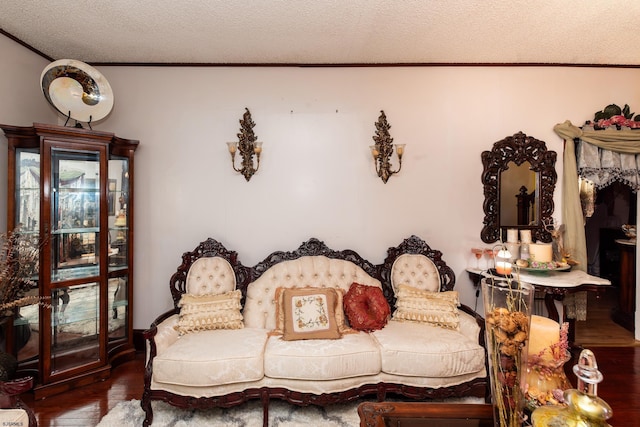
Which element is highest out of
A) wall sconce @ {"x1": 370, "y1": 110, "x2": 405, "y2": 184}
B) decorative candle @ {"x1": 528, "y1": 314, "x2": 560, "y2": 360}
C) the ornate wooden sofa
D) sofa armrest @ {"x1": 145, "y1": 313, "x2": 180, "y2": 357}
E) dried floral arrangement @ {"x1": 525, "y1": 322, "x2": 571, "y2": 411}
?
wall sconce @ {"x1": 370, "y1": 110, "x2": 405, "y2": 184}

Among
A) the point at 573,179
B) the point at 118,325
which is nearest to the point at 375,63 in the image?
the point at 573,179

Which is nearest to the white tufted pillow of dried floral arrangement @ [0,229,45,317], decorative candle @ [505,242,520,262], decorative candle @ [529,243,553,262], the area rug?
the area rug

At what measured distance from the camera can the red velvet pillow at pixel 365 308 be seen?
254cm

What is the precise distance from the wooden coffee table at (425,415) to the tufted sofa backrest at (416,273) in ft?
4.51

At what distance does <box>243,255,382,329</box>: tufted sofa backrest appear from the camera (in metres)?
2.78

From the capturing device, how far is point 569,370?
2867 millimetres

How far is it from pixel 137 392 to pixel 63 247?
4.27ft

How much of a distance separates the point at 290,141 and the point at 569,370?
3.26m

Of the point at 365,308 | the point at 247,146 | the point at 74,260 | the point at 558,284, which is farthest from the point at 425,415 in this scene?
the point at 74,260

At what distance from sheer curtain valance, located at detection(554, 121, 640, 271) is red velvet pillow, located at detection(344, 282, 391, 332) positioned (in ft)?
6.77

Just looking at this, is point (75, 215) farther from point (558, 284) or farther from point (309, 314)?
point (558, 284)

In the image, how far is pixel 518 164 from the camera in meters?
3.27

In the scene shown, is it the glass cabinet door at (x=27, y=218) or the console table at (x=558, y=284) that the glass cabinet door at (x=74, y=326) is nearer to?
the glass cabinet door at (x=27, y=218)

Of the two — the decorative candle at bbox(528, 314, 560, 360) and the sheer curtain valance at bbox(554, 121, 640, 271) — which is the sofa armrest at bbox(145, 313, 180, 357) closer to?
the decorative candle at bbox(528, 314, 560, 360)
